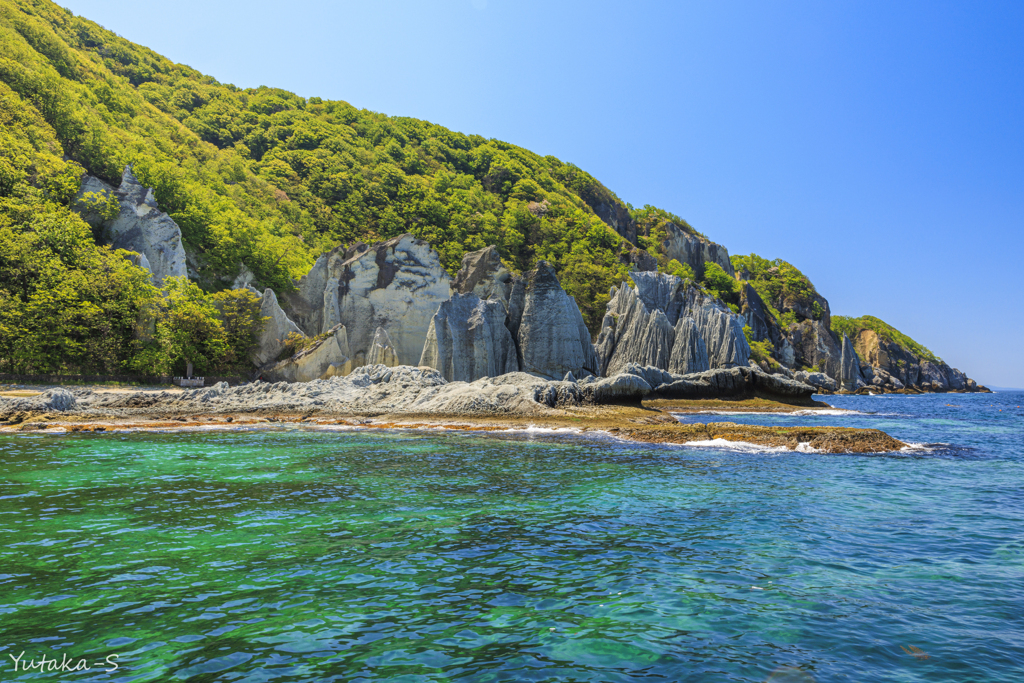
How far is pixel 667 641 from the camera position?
5410 millimetres

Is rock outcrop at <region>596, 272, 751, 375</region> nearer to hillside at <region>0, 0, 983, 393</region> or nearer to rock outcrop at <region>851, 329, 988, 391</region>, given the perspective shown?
hillside at <region>0, 0, 983, 393</region>

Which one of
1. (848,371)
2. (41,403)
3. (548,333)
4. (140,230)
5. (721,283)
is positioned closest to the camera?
(41,403)

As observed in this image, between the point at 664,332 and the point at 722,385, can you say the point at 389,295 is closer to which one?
the point at 664,332

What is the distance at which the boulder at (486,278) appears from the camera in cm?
4753

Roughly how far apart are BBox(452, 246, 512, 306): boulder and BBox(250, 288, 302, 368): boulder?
1438 cm

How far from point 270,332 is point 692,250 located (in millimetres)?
78567

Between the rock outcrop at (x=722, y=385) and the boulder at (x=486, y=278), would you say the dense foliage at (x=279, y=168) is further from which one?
the rock outcrop at (x=722, y=385)

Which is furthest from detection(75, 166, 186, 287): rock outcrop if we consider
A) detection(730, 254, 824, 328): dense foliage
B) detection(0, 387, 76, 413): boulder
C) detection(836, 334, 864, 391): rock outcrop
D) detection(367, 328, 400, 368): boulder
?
detection(836, 334, 864, 391): rock outcrop

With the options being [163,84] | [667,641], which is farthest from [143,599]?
[163,84]

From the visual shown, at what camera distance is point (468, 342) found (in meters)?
39.5

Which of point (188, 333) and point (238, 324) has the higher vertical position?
point (238, 324)

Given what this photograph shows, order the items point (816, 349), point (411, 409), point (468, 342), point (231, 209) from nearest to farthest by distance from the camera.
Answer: point (411, 409) → point (468, 342) → point (231, 209) → point (816, 349)

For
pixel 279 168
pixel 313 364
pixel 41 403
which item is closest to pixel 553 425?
pixel 313 364

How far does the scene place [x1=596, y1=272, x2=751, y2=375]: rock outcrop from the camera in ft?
150
